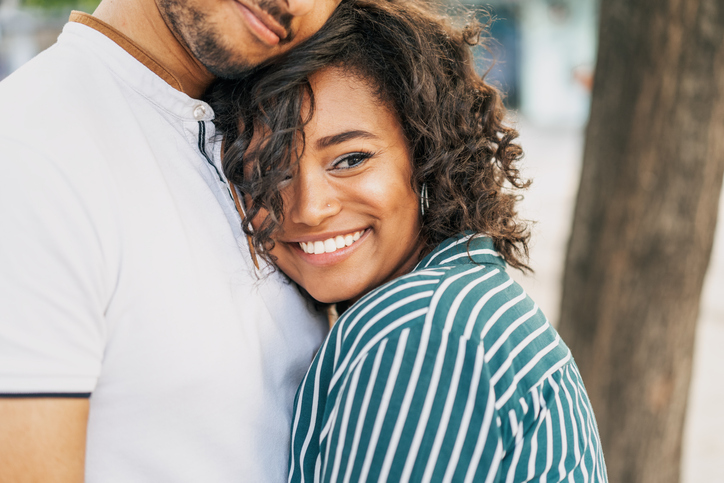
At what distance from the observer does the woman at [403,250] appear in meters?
1.21

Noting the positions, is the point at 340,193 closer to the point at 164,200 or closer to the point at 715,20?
the point at 164,200

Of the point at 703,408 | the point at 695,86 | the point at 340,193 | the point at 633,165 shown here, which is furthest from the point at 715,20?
the point at 703,408

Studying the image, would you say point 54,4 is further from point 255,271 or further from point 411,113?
point 255,271

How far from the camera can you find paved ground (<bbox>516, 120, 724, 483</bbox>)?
12.8 ft

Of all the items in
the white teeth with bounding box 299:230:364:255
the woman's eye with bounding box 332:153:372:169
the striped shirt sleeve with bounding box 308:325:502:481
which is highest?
the woman's eye with bounding box 332:153:372:169

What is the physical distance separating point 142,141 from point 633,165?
1946mm

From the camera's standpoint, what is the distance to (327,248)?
1.66 m

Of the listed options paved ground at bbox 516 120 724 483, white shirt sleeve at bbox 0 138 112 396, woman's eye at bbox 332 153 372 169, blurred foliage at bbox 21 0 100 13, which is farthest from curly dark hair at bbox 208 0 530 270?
blurred foliage at bbox 21 0 100 13

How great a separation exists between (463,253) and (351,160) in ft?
1.23

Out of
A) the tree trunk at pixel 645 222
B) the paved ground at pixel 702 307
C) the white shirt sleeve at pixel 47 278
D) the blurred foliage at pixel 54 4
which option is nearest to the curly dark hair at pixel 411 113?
the paved ground at pixel 702 307

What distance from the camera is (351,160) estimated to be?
1.60 metres

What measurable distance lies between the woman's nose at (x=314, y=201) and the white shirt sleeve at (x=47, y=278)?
55 cm

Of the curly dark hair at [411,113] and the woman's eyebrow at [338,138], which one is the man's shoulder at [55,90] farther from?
the woman's eyebrow at [338,138]

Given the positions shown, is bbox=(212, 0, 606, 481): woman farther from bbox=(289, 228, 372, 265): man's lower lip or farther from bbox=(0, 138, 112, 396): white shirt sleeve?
bbox=(0, 138, 112, 396): white shirt sleeve
